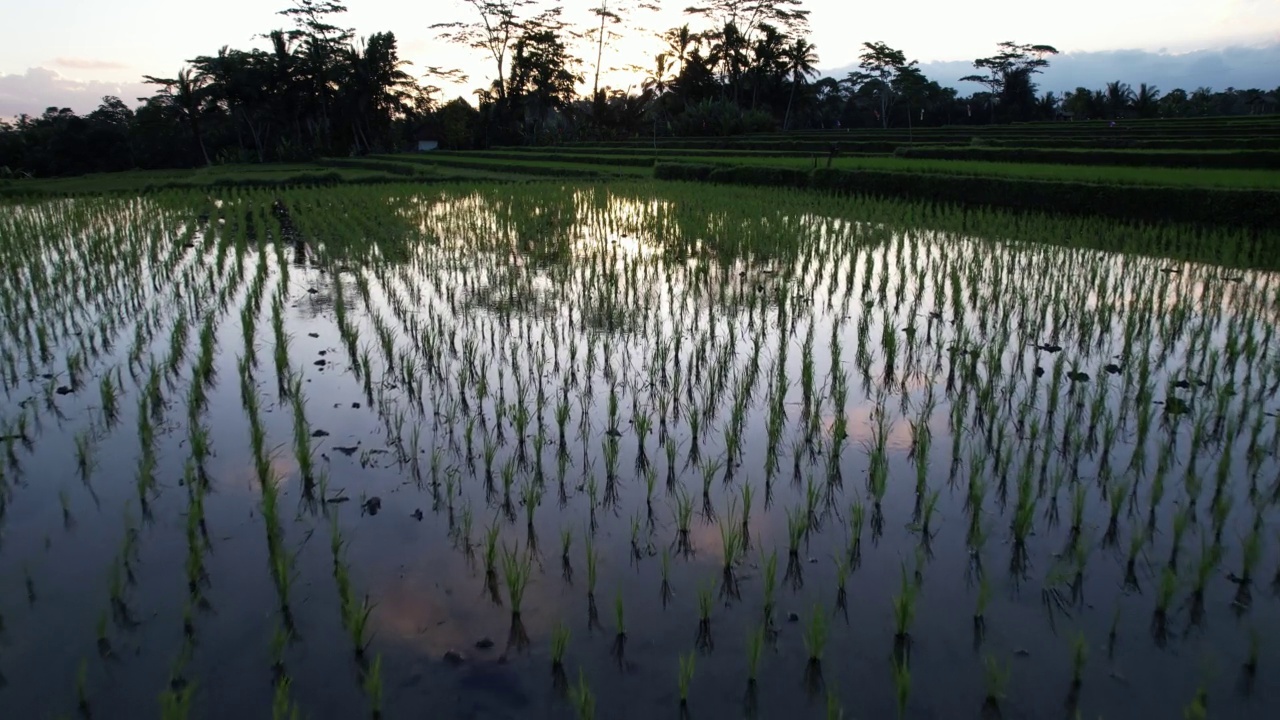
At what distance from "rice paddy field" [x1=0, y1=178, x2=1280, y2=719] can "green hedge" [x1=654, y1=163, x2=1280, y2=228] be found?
218 centimetres

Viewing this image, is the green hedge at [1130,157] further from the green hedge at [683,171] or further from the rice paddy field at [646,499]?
the rice paddy field at [646,499]

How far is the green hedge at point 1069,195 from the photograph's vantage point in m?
8.31

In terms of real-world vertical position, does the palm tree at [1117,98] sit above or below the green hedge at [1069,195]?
above

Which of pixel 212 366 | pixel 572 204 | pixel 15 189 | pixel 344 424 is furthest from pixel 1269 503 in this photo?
pixel 15 189

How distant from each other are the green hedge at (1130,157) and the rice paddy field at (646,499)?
6261mm

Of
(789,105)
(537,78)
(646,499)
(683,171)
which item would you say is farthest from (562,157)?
(646,499)

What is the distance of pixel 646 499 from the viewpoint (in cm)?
315

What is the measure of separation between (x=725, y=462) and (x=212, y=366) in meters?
3.20

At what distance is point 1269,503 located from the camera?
A: 3.00 meters

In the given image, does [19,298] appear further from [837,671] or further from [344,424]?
[837,671]

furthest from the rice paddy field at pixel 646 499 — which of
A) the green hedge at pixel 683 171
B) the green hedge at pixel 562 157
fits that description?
the green hedge at pixel 562 157

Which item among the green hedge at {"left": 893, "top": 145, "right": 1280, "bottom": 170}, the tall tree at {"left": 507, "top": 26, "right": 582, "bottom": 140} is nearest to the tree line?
the tall tree at {"left": 507, "top": 26, "right": 582, "bottom": 140}

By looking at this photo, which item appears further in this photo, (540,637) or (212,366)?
(212,366)

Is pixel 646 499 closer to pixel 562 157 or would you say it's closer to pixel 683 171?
pixel 683 171
